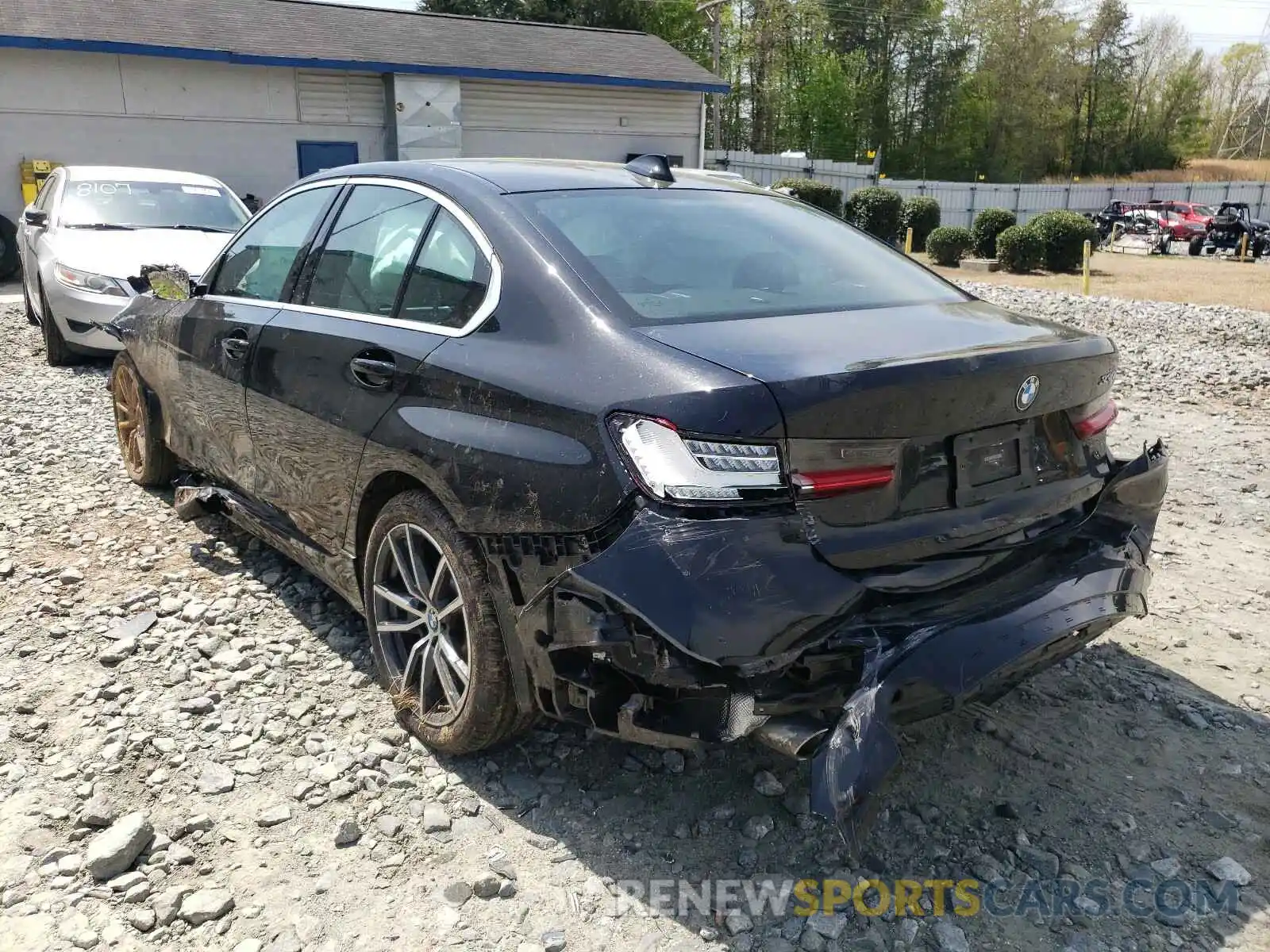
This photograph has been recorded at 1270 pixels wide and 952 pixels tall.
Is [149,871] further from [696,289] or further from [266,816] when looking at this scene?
[696,289]

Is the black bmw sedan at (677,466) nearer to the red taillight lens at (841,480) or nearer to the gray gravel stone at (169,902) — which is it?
the red taillight lens at (841,480)

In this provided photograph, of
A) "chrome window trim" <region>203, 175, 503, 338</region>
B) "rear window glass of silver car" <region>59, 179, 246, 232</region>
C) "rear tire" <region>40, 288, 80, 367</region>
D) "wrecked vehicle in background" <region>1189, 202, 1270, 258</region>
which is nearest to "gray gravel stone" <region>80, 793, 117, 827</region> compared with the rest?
"chrome window trim" <region>203, 175, 503, 338</region>

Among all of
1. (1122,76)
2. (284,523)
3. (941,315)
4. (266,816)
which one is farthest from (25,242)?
(1122,76)

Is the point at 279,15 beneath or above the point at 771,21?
beneath

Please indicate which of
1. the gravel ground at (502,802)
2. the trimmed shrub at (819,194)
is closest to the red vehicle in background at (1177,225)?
the trimmed shrub at (819,194)

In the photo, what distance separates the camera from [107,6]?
19.8m

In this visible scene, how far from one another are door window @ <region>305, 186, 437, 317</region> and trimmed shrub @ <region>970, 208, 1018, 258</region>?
799 inches

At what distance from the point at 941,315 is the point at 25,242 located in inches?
406

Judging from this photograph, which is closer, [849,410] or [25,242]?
[849,410]

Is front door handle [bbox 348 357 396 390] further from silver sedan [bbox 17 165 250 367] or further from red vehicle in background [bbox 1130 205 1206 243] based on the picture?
red vehicle in background [bbox 1130 205 1206 243]

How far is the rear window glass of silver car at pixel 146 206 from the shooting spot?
904cm

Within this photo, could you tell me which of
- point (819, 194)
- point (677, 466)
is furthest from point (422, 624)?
point (819, 194)

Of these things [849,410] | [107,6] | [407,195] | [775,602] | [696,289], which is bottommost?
[775,602]

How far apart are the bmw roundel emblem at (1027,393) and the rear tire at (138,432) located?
161 inches
